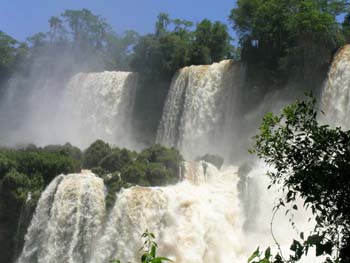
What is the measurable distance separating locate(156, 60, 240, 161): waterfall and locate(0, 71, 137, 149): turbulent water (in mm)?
5493

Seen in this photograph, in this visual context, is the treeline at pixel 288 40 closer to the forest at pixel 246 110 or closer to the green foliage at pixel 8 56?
the forest at pixel 246 110

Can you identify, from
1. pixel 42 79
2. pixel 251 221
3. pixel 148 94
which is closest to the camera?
pixel 251 221

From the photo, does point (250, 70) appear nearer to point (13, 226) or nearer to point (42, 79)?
point (13, 226)

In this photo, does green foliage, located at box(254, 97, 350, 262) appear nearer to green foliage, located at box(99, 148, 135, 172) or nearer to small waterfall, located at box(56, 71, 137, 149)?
green foliage, located at box(99, 148, 135, 172)

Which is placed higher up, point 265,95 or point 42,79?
point 42,79

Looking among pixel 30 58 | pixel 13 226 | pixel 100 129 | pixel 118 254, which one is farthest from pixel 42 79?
pixel 118 254

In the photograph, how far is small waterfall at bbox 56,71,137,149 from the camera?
35.9 meters

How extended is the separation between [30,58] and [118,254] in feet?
112

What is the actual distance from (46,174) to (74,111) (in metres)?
16.6

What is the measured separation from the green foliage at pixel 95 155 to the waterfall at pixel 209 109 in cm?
590

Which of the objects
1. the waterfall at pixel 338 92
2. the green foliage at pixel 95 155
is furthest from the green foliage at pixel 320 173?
the green foliage at pixel 95 155

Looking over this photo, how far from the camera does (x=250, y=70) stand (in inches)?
1159

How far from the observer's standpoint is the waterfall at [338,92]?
23562 mm

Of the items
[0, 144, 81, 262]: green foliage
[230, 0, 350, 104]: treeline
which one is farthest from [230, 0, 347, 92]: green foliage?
[0, 144, 81, 262]: green foliage
